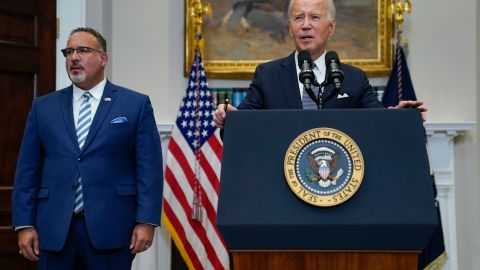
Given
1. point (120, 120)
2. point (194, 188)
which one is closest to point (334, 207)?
point (120, 120)

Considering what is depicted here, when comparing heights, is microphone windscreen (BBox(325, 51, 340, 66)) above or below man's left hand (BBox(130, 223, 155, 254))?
above

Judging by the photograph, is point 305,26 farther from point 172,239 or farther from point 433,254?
point 172,239

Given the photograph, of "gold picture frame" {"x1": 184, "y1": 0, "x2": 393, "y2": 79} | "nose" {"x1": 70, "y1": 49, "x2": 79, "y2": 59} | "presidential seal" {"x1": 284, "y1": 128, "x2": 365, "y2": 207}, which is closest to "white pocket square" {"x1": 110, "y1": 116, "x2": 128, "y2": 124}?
"nose" {"x1": 70, "y1": 49, "x2": 79, "y2": 59}

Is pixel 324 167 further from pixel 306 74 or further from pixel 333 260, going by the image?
pixel 306 74

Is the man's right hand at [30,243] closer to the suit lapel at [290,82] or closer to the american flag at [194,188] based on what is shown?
the suit lapel at [290,82]

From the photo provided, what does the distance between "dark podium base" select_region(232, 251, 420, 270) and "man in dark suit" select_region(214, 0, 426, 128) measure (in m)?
0.85

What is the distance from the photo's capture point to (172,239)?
5.76 m

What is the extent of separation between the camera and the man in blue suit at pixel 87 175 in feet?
10.4

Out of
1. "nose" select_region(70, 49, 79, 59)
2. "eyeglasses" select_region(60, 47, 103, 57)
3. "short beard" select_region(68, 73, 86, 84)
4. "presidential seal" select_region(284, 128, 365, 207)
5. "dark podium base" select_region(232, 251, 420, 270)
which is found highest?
"eyeglasses" select_region(60, 47, 103, 57)

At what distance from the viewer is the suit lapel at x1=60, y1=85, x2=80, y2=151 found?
128 inches

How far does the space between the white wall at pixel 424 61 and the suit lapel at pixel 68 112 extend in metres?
2.22

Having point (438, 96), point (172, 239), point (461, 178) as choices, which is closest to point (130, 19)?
point (172, 239)

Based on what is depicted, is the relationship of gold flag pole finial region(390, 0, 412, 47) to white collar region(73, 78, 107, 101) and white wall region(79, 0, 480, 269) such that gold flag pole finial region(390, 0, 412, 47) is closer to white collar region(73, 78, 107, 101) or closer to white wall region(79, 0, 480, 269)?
white wall region(79, 0, 480, 269)

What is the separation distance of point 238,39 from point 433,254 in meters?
2.35
